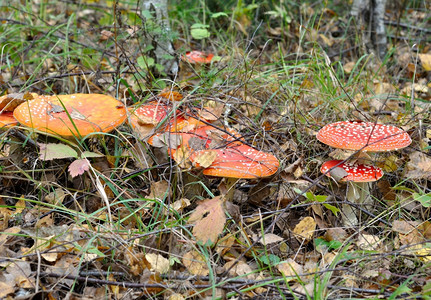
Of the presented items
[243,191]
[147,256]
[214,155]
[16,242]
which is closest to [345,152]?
[243,191]

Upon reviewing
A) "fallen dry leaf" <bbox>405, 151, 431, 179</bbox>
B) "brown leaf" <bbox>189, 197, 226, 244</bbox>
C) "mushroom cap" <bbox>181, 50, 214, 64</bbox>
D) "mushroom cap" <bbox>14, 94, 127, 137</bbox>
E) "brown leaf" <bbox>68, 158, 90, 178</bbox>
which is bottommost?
"fallen dry leaf" <bbox>405, 151, 431, 179</bbox>

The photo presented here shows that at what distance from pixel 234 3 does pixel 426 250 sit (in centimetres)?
433

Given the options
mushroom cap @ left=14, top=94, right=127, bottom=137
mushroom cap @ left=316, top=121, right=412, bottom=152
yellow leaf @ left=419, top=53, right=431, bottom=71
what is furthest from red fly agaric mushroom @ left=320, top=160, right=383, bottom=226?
yellow leaf @ left=419, top=53, right=431, bottom=71

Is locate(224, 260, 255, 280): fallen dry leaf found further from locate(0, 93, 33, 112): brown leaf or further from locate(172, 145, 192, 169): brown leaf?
locate(0, 93, 33, 112): brown leaf

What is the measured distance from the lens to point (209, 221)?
8.10ft

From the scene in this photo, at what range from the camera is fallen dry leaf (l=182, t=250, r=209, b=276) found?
2.49m

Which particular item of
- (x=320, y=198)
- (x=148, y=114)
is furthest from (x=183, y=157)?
(x=320, y=198)

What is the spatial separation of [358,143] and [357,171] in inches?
7.7

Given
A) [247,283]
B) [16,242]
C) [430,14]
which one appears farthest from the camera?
[430,14]

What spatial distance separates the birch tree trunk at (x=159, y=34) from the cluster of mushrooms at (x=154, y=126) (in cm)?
115

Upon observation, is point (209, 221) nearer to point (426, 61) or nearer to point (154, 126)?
point (154, 126)

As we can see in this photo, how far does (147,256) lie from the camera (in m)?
2.50

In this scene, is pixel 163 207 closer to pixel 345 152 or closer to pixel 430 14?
pixel 345 152

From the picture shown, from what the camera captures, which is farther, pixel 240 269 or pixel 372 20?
pixel 372 20
